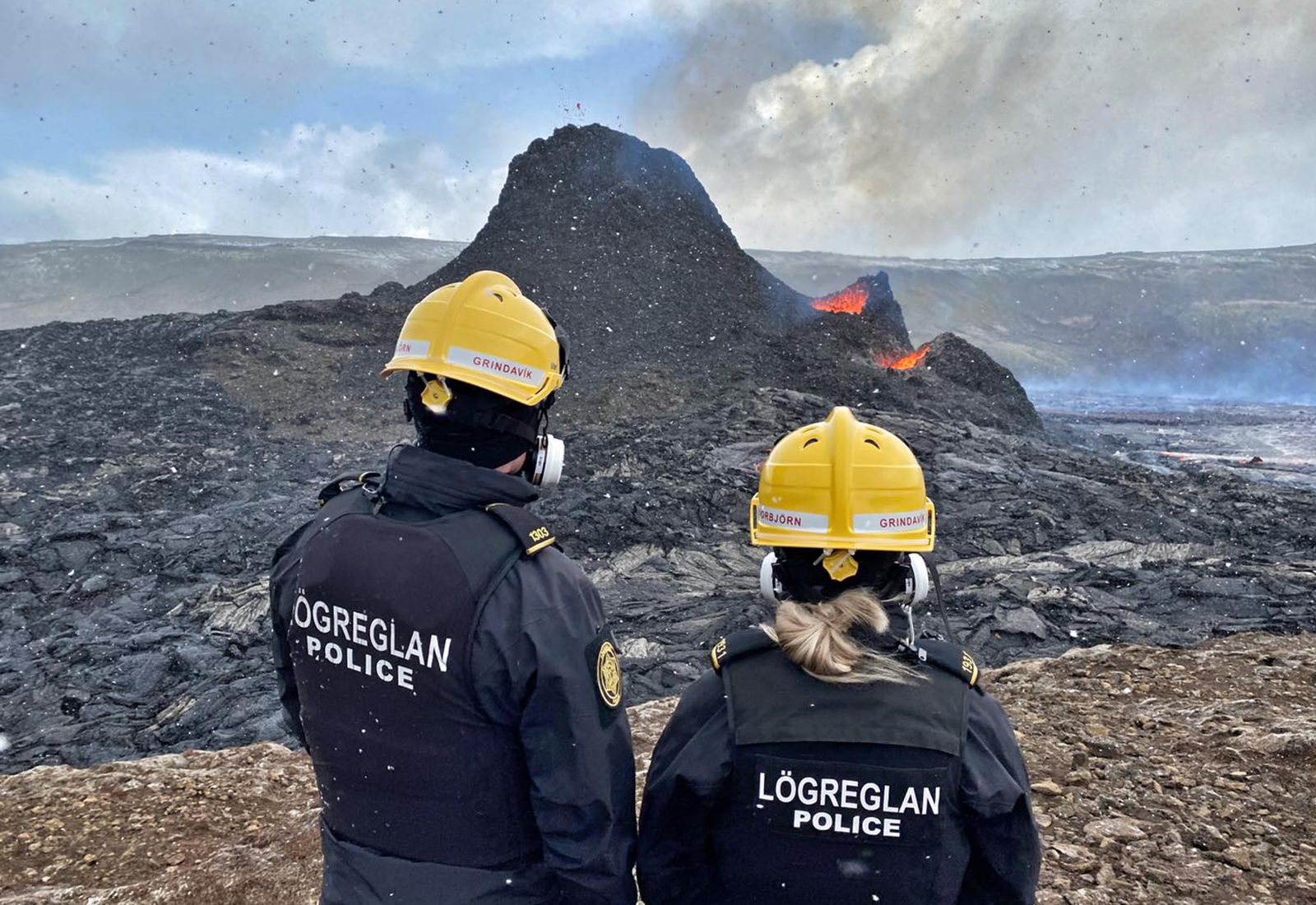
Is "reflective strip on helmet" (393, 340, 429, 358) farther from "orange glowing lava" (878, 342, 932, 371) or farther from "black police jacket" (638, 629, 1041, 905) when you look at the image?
"orange glowing lava" (878, 342, 932, 371)

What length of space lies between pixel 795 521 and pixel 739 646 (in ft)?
1.10

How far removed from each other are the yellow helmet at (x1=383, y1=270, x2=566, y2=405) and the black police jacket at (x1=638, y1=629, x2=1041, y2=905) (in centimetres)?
76

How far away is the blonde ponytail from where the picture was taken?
1.54 metres

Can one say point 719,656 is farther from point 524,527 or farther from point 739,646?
point 524,527

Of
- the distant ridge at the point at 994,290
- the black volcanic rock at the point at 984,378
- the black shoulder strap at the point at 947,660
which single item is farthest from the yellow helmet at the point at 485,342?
the distant ridge at the point at 994,290

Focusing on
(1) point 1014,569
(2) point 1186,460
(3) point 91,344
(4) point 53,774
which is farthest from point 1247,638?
(3) point 91,344

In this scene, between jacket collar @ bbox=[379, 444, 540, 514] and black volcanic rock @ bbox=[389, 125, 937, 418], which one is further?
black volcanic rock @ bbox=[389, 125, 937, 418]

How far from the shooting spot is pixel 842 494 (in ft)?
6.08

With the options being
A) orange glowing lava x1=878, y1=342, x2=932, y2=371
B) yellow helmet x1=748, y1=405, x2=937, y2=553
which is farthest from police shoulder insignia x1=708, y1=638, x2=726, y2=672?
orange glowing lava x1=878, y1=342, x2=932, y2=371

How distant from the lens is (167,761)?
4691mm

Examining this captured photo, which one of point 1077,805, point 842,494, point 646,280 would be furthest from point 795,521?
point 646,280

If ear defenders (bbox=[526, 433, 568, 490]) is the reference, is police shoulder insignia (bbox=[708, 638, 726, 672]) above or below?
below

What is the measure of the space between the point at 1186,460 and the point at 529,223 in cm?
1714

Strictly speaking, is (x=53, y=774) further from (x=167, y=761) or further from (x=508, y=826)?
(x=508, y=826)
